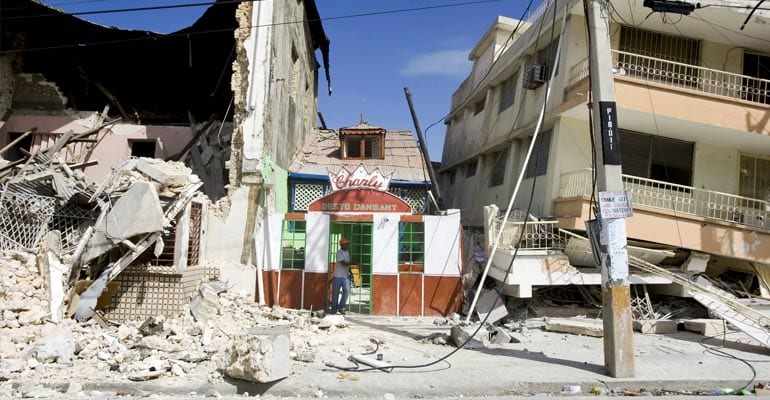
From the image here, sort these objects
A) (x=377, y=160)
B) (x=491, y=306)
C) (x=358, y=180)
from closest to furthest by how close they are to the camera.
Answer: (x=491, y=306), (x=358, y=180), (x=377, y=160)

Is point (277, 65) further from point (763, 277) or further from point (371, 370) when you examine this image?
point (763, 277)

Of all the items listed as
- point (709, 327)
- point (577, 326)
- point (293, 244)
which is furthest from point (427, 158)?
point (709, 327)

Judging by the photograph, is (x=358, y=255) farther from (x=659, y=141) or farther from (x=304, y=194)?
(x=659, y=141)

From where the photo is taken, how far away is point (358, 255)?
508 inches

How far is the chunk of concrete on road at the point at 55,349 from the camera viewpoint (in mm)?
6949

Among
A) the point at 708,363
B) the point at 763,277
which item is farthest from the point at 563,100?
the point at 708,363

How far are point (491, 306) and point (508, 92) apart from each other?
8.79 m

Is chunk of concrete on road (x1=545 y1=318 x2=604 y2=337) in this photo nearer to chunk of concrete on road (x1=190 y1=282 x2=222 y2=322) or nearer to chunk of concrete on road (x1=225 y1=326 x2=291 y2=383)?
chunk of concrete on road (x1=225 y1=326 x2=291 y2=383)

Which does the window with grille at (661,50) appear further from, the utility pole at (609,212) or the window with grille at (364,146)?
the window with grille at (364,146)

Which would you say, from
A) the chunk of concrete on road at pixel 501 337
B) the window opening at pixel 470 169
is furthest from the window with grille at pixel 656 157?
the window opening at pixel 470 169

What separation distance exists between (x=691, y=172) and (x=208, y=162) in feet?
43.4

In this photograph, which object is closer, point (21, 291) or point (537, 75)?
point (21, 291)

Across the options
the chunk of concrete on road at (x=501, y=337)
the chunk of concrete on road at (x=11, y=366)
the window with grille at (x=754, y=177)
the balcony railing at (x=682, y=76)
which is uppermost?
the balcony railing at (x=682, y=76)

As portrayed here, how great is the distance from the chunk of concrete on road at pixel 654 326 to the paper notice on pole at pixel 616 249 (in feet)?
13.6
